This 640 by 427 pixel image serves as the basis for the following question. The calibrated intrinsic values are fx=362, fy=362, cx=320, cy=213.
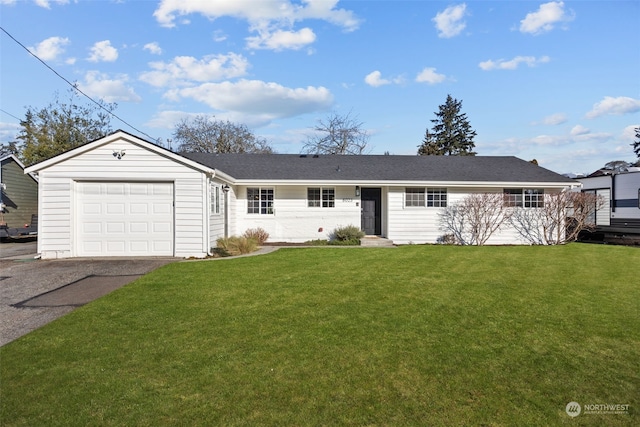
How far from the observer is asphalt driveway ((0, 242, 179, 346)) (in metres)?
5.38

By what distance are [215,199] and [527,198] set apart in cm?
1263

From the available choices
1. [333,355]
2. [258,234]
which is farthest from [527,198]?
[333,355]

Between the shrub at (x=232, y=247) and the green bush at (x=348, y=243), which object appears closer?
the shrub at (x=232, y=247)

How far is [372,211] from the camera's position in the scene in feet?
52.5

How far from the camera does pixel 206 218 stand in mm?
11008

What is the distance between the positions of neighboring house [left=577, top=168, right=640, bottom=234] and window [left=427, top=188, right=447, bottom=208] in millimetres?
7913

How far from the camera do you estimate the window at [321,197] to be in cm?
1544

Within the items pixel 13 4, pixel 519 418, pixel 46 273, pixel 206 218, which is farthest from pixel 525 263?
pixel 13 4

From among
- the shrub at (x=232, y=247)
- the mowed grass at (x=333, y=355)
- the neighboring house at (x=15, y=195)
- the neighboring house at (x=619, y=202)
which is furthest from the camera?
the neighboring house at (x=15, y=195)

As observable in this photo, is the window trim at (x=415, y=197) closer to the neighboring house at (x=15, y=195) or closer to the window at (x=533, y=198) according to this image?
the window at (x=533, y=198)

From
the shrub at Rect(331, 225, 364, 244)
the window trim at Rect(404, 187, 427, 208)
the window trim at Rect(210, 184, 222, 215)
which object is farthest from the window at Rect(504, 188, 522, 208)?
the window trim at Rect(210, 184, 222, 215)

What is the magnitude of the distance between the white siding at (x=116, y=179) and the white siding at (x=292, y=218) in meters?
4.25

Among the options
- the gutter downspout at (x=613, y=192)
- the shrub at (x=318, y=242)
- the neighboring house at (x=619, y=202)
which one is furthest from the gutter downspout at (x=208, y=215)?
the gutter downspout at (x=613, y=192)

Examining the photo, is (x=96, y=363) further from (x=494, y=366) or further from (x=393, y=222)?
(x=393, y=222)
